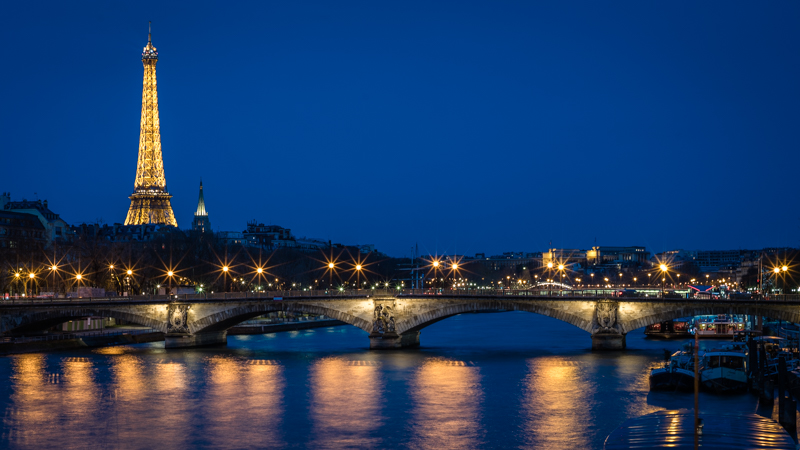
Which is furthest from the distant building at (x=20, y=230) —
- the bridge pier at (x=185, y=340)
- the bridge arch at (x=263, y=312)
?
the bridge arch at (x=263, y=312)

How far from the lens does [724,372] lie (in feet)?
134

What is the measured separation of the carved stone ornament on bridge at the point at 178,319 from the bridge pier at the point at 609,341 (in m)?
27.3

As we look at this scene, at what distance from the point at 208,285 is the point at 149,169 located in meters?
43.5

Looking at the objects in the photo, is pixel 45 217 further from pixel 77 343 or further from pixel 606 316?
pixel 606 316

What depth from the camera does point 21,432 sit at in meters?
33.1

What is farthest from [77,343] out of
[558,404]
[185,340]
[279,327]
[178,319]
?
[558,404]

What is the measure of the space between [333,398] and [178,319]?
87.6ft

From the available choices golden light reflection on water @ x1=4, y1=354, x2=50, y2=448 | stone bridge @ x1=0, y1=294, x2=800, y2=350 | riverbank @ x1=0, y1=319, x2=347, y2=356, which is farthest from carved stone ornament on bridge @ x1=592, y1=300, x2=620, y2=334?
riverbank @ x1=0, y1=319, x2=347, y2=356

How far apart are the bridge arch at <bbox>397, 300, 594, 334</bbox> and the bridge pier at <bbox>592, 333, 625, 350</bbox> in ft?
2.88

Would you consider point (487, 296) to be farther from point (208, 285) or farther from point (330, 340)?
point (208, 285)

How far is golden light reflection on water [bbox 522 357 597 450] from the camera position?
31.5m

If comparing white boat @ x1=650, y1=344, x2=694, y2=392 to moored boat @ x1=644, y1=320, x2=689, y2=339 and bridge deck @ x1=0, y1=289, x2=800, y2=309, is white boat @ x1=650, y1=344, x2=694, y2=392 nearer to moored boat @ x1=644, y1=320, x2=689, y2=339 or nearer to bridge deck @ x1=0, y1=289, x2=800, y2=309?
bridge deck @ x1=0, y1=289, x2=800, y2=309

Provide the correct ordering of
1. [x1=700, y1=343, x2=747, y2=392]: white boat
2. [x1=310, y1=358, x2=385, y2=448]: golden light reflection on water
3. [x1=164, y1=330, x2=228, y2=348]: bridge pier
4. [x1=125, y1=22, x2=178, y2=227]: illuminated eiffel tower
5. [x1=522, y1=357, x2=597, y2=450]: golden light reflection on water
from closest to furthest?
[x1=522, y1=357, x2=597, y2=450]: golden light reflection on water < [x1=310, y1=358, x2=385, y2=448]: golden light reflection on water < [x1=700, y1=343, x2=747, y2=392]: white boat < [x1=164, y1=330, x2=228, y2=348]: bridge pier < [x1=125, y1=22, x2=178, y2=227]: illuminated eiffel tower

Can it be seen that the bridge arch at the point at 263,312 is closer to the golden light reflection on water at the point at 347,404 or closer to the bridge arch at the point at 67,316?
the bridge arch at the point at 67,316
